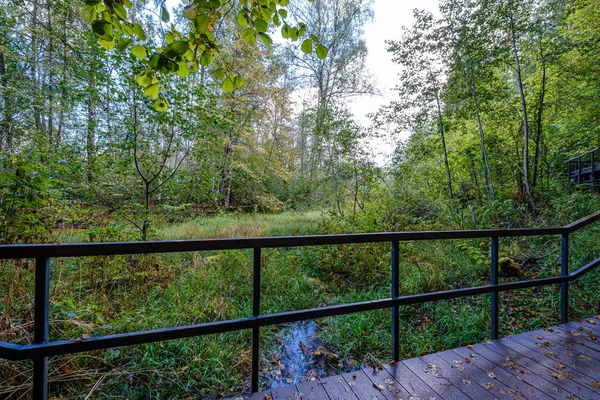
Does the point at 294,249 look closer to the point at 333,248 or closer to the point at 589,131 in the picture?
the point at 333,248

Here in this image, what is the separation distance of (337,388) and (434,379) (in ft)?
2.15

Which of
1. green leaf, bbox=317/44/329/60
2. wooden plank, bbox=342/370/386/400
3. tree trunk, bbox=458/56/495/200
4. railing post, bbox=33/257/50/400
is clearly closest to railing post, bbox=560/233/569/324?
wooden plank, bbox=342/370/386/400

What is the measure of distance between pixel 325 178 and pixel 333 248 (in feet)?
10.2

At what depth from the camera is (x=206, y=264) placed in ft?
15.5

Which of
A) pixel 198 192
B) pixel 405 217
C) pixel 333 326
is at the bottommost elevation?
pixel 333 326

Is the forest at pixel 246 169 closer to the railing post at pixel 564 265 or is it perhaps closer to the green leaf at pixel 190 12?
the green leaf at pixel 190 12

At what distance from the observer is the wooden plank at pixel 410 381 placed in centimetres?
154

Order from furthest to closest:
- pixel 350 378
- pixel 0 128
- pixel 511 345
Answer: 1. pixel 0 128
2. pixel 511 345
3. pixel 350 378

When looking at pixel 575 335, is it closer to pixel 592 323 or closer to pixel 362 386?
pixel 592 323

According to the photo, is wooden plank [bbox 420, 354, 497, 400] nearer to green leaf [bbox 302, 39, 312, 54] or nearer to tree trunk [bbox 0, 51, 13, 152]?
green leaf [bbox 302, 39, 312, 54]

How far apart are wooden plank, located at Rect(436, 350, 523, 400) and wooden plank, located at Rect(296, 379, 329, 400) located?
3.18 ft

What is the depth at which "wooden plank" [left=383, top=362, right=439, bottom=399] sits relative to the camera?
1539mm

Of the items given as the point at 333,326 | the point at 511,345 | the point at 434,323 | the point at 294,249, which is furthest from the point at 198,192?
the point at 511,345

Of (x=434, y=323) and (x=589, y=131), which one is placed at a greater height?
(x=589, y=131)
